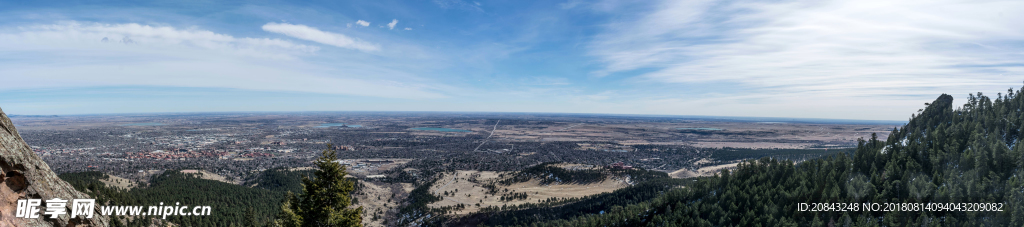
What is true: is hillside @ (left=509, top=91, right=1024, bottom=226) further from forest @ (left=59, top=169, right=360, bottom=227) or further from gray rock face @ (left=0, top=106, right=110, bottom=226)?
forest @ (left=59, top=169, right=360, bottom=227)

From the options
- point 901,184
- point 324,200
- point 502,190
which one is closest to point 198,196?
point 502,190

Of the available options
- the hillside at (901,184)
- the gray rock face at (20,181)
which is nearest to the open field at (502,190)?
the hillside at (901,184)

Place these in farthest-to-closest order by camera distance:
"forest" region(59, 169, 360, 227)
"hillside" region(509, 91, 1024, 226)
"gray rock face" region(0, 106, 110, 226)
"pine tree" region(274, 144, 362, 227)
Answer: "forest" region(59, 169, 360, 227)
"hillside" region(509, 91, 1024, 226)
"pine tree" region(274, 144, 362, 227)
"gray rock face" region(0, 106, 110, 226)

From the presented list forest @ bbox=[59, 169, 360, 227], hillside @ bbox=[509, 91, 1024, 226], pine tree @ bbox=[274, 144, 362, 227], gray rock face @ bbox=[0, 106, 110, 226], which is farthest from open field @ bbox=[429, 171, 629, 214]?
gray rock face @ bbox=[0, 106, 110, 226]

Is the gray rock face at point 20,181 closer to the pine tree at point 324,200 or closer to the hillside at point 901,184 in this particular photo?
the pine tree at point 324,200

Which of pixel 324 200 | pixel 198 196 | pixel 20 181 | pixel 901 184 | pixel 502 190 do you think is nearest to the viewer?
pixel 20 181

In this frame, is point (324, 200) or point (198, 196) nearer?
point (324, 200)

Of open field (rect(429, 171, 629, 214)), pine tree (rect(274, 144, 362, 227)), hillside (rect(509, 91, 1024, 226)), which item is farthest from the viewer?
open field (rect(429, 171, 629, 214))

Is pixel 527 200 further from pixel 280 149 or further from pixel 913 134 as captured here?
pixel 280 149

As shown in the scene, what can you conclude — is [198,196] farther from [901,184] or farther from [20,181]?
[901,184]
